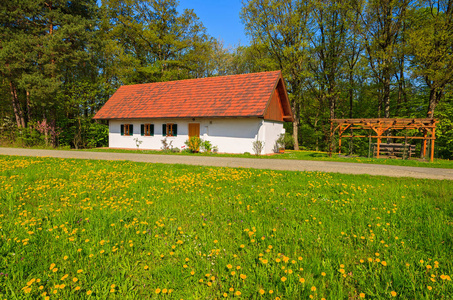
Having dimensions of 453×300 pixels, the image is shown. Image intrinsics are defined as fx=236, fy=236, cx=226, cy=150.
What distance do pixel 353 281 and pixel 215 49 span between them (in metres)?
37.4

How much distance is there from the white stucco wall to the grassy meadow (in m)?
12.9

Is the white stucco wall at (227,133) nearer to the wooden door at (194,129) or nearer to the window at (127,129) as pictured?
the wooden door at (194,129)

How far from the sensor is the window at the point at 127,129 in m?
23.8

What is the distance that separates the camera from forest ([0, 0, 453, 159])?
71.7ft

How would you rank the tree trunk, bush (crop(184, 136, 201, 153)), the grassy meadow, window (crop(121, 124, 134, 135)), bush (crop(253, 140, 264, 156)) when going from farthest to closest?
the tree trunk, window (crop(121, 124, 134, 135)), bush (crop(184, 136, 201, 153)), bush (crop(253, 140, 264, 156)), the grassy meadow

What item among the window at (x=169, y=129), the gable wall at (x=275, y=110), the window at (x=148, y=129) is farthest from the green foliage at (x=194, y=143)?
the gable wall at (x=275, y=110)

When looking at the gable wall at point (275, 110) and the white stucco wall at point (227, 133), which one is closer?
the white stucco wall at point (227, 133)

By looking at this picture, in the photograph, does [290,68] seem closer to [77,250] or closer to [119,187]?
[119,187]

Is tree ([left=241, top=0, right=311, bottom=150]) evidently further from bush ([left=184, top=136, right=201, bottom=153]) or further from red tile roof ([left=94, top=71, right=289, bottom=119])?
bush ([left=184, top=136, right=201, bottom=153])

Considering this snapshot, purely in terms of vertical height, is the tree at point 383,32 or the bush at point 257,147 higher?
the tree at point 383,32

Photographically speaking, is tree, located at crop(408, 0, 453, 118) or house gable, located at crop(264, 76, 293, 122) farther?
house gable, located at crop(264, 76, 293, 122)

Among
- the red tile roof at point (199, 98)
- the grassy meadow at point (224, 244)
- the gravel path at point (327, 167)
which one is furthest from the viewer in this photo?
the red tile roof at point (199, 98)

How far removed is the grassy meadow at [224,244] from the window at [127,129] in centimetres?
1851

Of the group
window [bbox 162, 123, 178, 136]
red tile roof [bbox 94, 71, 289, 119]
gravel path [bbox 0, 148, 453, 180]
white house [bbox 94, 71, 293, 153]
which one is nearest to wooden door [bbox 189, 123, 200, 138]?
white house [bbox 94, 71, 293, 153]
